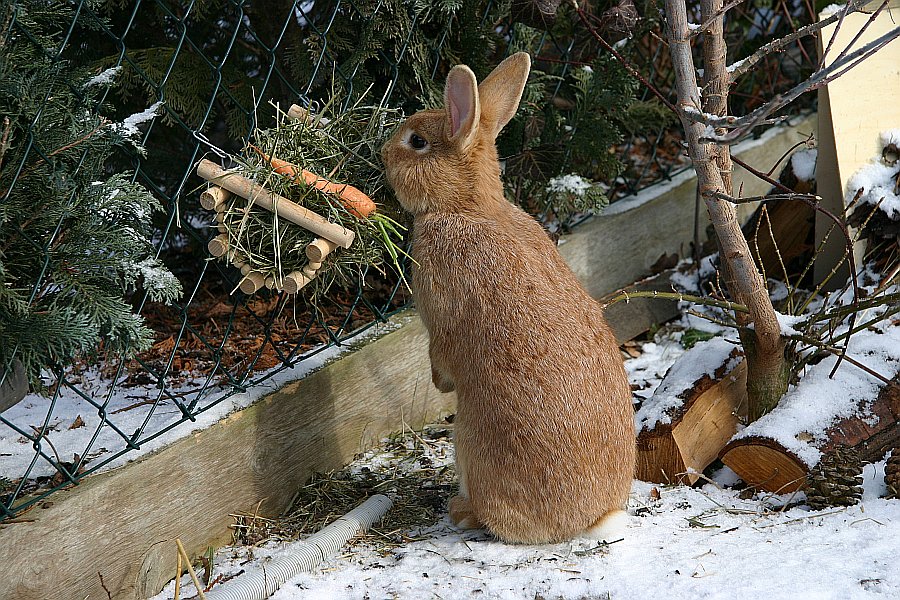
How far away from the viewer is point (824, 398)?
3.53 meters

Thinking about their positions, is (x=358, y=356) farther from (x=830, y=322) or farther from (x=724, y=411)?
(x=830, y=322)

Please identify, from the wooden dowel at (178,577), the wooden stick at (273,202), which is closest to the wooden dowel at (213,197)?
the wooden stick at (273,202)

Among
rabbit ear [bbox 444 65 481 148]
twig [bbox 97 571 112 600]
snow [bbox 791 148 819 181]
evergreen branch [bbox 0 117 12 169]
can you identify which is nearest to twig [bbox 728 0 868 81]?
rabbit ear [bbox 444 65 481 148]

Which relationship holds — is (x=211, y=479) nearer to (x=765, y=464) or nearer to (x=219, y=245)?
(x=219, y=245)

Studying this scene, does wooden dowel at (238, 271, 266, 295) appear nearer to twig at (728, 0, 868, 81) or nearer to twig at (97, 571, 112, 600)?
twig at (97, 571, 112, 600)

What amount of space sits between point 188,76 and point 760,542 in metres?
2.80

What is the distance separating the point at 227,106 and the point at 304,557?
6.59 ft

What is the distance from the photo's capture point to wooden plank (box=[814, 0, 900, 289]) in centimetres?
465

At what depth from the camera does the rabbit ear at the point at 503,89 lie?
3.21 metres

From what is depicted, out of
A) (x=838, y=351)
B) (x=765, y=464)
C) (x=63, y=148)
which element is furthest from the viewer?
(x=838, y=351)

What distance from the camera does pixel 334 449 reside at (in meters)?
3.72

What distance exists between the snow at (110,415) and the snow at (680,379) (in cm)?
126

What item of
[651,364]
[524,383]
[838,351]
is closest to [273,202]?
[524,383]

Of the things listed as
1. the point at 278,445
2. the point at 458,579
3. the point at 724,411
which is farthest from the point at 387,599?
the point at 724,411
